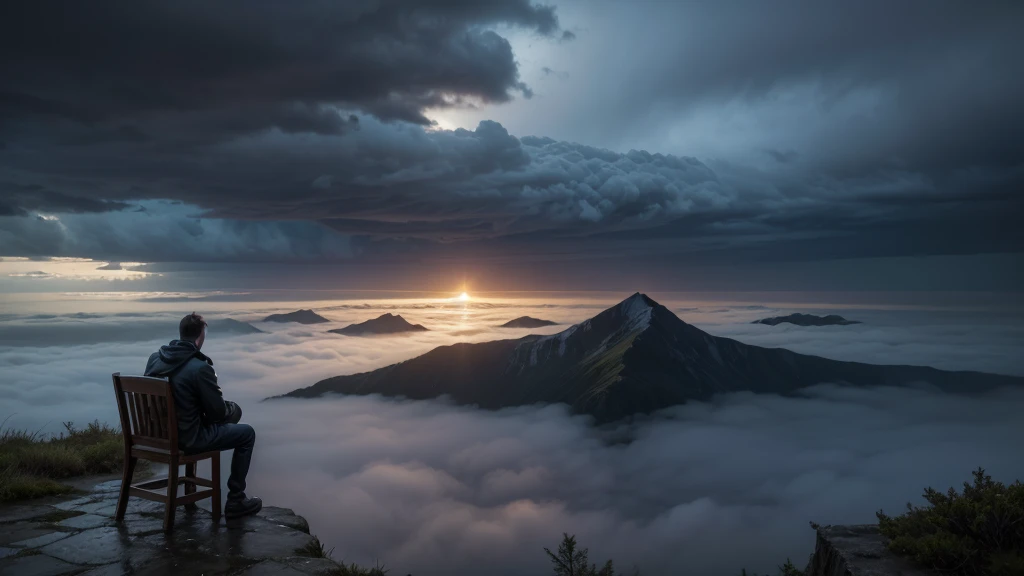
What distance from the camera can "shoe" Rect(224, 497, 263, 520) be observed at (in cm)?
676

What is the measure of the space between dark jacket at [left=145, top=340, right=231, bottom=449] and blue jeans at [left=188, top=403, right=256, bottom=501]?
98 mm

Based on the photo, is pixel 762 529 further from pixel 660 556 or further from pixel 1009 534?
pixel 1009 534

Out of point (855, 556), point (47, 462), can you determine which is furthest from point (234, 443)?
point (855, 556)

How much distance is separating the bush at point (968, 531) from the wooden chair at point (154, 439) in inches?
282

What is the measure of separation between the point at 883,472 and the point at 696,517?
2824 inches

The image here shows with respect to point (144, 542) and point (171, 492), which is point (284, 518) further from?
point (144, 542)

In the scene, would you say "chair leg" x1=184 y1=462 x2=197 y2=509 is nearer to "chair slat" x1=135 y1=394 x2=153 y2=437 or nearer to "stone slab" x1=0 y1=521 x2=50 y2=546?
"chair slat" x1=135 y1=394 x2=153 y2=437

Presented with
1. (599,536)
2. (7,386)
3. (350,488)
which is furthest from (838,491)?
(7,386)

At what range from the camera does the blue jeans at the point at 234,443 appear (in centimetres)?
645

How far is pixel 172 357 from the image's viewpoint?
618 centimetres

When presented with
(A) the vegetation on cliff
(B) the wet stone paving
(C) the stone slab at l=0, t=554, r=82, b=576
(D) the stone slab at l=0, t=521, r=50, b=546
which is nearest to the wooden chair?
(B) the wet stone paving

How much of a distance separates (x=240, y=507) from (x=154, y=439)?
1249mm

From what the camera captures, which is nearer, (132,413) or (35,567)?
(35,567)

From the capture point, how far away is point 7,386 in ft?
288
